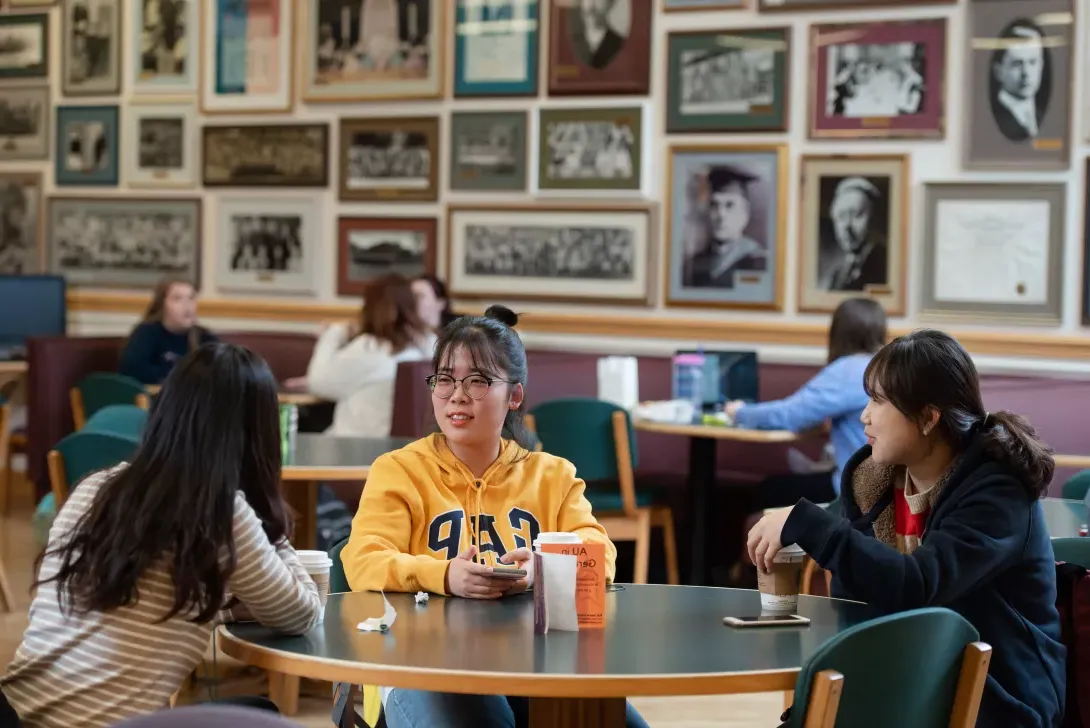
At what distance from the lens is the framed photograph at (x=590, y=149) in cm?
719

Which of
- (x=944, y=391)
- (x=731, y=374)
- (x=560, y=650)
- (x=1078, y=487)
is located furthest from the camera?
(x=731, y=374)

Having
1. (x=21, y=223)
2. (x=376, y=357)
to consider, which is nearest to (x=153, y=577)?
(x=376, y=357)

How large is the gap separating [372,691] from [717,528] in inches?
162

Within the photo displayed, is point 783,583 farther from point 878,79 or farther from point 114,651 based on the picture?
point 878,79

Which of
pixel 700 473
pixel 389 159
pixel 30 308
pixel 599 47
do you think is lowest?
pixel 700 473

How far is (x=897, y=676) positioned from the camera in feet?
6.68

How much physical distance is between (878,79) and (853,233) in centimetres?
69

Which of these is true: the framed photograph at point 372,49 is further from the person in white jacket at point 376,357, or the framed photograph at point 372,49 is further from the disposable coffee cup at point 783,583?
the disposable coffee cup at point 783,583

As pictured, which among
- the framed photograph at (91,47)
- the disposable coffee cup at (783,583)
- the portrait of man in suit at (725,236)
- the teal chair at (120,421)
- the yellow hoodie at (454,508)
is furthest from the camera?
the framed photograph at (91,47)

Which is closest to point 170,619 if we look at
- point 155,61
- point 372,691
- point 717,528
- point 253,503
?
point 253,503

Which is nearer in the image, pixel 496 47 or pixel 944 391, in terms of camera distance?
pixel 944 391

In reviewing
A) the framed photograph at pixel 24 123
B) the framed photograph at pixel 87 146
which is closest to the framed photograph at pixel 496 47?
the framed photograph at pixel 87 146

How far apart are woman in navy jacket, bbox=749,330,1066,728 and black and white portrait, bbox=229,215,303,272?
5.87 m

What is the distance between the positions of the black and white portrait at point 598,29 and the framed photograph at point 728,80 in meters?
0.26
